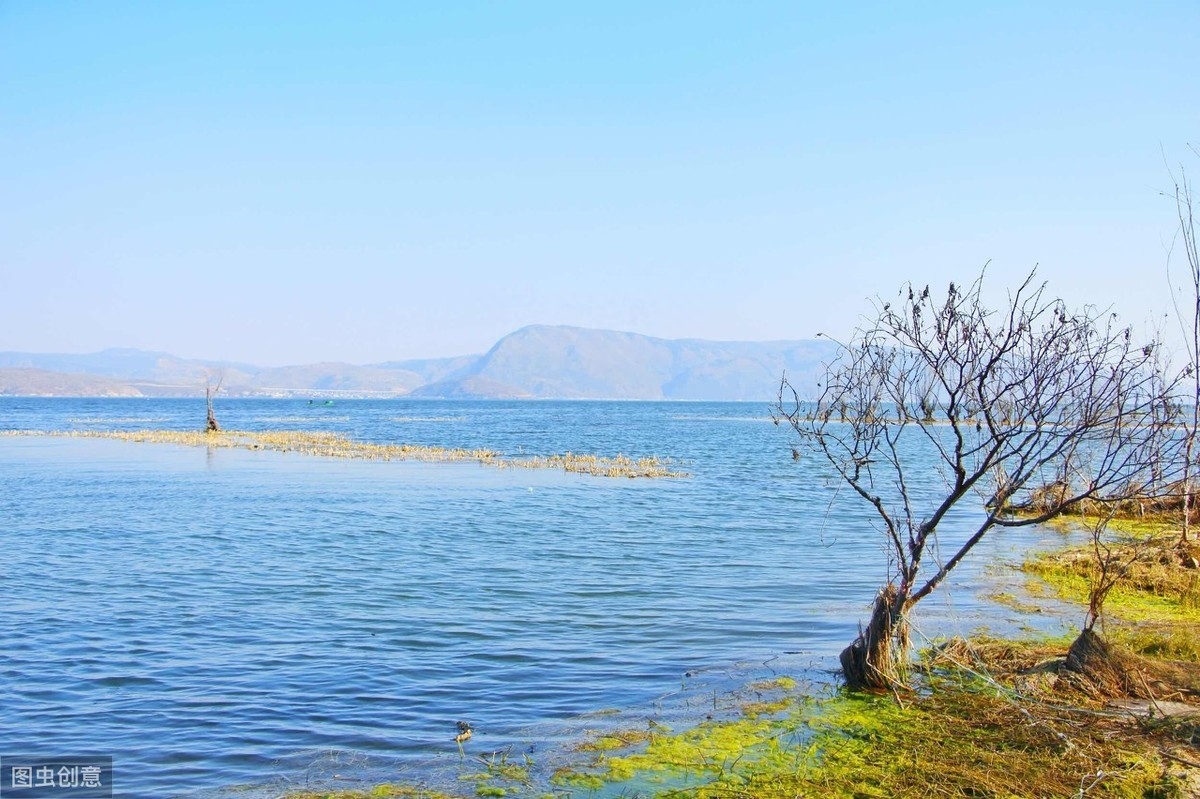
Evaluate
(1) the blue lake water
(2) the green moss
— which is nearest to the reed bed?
(1) the blue lake water

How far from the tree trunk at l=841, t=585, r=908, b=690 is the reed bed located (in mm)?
33340

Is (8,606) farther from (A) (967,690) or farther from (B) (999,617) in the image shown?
(B) (999,617)

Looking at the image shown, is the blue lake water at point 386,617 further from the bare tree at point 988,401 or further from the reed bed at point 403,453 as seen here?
the reed bed at point 403,453

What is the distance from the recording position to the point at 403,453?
5612 cm

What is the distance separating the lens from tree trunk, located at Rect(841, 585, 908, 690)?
11.0 m

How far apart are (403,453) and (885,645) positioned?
47.5 m

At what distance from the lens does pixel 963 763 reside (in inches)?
327

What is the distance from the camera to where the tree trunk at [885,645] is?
1102 centimetres

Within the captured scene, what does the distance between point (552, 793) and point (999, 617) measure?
10.3 meters

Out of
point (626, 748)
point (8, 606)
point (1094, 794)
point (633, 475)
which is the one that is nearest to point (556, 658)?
point (626, 748)

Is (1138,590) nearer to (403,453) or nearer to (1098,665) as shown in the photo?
(1098,665)

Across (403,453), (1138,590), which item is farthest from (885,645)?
(403,453)

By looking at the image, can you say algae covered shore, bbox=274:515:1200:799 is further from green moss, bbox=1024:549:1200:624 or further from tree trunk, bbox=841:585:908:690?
green moss, bbox=1024:549:1200:624

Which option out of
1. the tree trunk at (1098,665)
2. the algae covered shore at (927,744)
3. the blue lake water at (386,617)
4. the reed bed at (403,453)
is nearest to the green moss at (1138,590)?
the blue lake water at (386,617)
